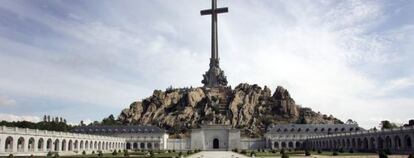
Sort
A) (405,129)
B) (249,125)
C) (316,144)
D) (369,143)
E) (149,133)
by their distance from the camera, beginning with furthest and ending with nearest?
(249,125)
(149,133)
(316,144)
(369,143)
(405,129)

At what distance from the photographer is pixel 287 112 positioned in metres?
155

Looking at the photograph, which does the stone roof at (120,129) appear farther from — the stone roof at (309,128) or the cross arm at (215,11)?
the cross arm at (215,11)

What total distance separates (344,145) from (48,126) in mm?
92670

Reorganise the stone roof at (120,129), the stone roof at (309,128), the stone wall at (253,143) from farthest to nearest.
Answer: the stone roof at (309,128)
the stone roof at (120,129)
the stone wall at (253,143)

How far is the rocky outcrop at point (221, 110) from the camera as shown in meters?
146

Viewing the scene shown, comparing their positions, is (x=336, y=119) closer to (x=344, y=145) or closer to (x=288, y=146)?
(x=288, y=146)

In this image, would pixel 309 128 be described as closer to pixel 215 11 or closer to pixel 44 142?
pixel 215 11

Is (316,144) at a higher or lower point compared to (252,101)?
lower

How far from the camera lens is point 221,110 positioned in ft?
495

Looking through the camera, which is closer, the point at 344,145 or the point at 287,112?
the point at 344,145

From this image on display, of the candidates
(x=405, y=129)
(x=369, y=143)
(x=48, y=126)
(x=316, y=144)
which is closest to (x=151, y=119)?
(x=48, y=126)

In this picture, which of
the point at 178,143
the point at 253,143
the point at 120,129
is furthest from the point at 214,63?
the point at 120,129

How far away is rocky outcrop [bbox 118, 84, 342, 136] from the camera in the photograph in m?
146

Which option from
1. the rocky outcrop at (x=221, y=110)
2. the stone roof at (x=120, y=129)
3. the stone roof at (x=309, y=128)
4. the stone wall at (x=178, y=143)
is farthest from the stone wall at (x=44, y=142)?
the stone roof at (x=309, y=128)
